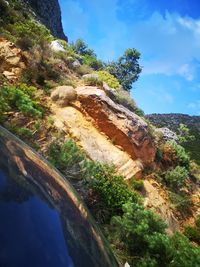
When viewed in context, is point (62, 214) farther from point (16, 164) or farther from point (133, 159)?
point (133, 159)

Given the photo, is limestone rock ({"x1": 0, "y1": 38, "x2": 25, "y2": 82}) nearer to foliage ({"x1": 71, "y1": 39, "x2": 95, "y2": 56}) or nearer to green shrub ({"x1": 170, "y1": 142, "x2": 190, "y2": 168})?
green shrub ({"x1": 170, "y1": 142, "x2": 190, "y2": 168})

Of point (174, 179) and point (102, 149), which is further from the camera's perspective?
point (174, 179)

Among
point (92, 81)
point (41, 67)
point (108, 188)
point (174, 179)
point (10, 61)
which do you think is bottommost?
point (108, 188)

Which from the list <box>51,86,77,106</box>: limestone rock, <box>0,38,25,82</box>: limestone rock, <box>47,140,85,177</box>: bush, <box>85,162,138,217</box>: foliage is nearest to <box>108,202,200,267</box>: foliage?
<box>85,162,138,217</box>: foliage

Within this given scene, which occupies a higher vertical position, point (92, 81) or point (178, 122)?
point (178, 122)

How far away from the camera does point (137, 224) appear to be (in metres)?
8.54

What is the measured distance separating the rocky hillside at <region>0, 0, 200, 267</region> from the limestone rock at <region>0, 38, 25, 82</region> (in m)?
0.04

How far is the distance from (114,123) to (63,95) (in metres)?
2.41

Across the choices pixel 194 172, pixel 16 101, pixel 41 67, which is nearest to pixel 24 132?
pixel 16 101

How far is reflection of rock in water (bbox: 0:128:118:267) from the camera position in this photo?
134 centimetres

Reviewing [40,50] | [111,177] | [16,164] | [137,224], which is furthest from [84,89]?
[16,164]

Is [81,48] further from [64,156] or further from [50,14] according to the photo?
[64,156]

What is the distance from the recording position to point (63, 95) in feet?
47.3

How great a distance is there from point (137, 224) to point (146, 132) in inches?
307
